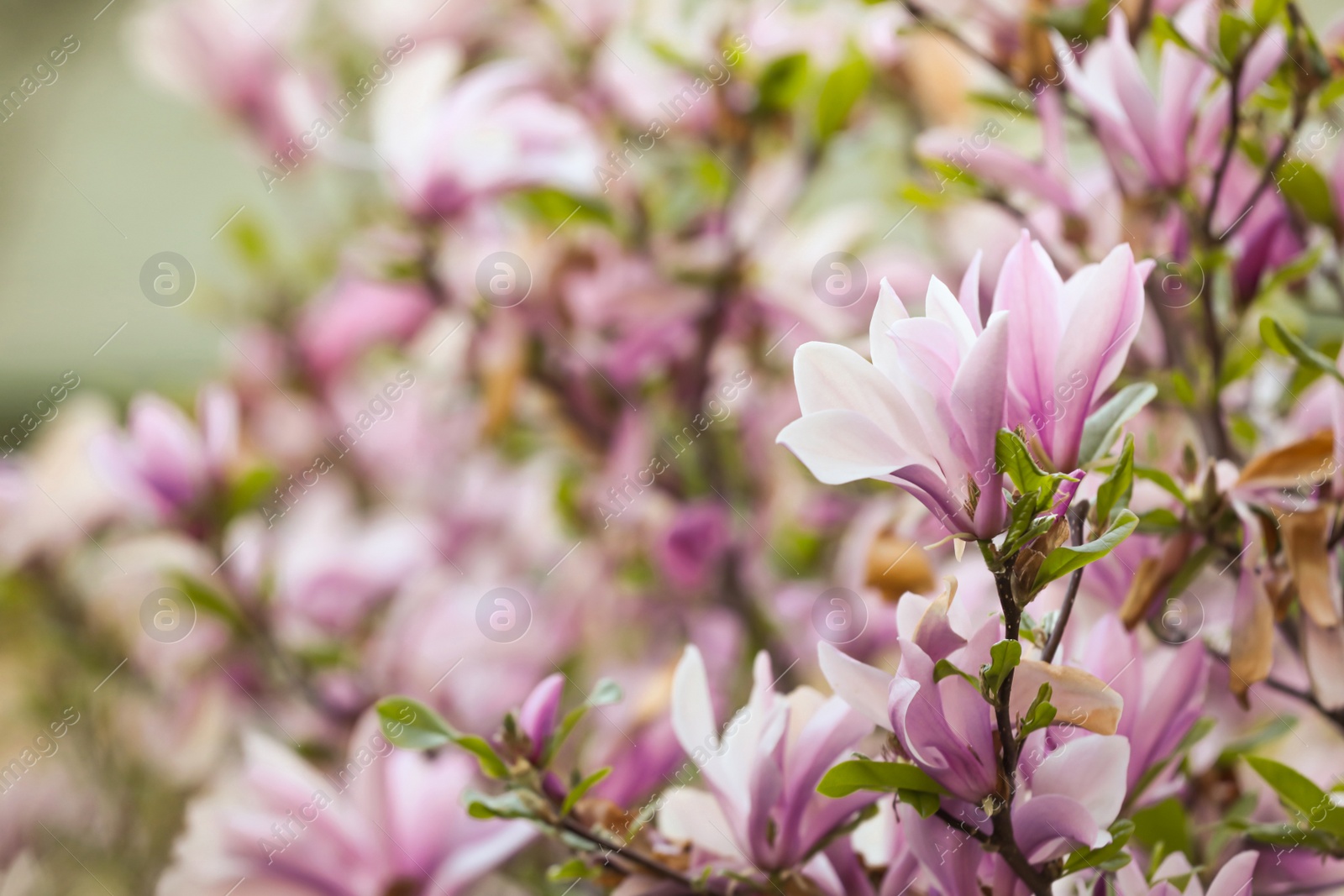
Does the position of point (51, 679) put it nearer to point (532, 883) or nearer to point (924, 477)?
point (532, 883)

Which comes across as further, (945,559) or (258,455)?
(258,455)

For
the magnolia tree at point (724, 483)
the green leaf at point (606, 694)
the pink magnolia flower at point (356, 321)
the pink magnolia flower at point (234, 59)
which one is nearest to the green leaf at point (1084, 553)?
the magnolia tree at point (724, 483)

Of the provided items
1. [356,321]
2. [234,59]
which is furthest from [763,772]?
[234,59]

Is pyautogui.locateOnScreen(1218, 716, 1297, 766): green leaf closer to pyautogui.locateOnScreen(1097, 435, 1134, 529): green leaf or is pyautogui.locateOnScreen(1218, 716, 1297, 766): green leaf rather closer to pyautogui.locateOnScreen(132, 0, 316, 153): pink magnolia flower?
pyautogui.locateOnScreen(1097, 435, 1134, 529): green leaf

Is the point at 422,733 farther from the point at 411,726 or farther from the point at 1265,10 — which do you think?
the point at 1265,10

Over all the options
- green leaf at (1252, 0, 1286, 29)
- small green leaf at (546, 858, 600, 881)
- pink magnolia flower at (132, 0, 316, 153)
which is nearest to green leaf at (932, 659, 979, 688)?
small green leaf at (546, 858, 600, 881)

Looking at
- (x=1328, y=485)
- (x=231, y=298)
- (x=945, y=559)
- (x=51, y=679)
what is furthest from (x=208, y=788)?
(x=1328, y=485)

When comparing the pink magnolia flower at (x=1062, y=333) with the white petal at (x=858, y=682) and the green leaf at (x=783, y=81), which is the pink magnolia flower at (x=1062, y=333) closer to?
the white petal at (x=858, y=682)
